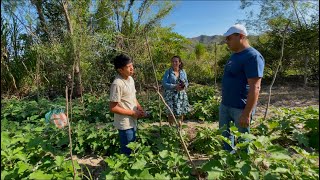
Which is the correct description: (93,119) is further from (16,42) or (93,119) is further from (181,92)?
(16,42)

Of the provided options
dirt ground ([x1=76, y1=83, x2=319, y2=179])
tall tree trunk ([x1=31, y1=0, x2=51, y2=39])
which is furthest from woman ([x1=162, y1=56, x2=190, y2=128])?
tall tree trunk ([x1=31, y1=0, x2=51, y2=39])

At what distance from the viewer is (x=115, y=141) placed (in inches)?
130

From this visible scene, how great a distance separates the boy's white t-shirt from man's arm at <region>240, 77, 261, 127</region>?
93 cm

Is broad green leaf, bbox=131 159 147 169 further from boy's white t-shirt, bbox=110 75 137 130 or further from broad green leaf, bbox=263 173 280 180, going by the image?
broad green leaf, bbox=263 173 280 180

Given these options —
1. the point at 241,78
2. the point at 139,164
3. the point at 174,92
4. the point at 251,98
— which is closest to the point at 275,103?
the point at 174,92

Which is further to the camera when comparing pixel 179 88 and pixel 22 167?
pixel 179 88

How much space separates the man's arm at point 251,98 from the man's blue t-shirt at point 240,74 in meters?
0.05

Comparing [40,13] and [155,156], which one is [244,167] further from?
[40,13]

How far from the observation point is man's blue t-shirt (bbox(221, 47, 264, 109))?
2303mm

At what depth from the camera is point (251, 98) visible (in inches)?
91.5

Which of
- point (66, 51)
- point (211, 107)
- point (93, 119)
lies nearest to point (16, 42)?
point (66, 51)

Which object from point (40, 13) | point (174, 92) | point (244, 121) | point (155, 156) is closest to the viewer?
point (155, 156)

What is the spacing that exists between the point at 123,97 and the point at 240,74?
3.23ft

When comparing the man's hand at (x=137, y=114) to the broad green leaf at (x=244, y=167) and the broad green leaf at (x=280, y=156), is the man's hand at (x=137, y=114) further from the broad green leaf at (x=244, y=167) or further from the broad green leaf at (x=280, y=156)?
the broad green leaf at (x=280, y=156)
